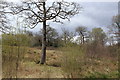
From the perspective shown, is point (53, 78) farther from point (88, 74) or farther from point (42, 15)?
point (42, 15)

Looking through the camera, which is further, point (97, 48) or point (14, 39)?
point (97, 48)

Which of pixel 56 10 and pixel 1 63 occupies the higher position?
pixel 56 10

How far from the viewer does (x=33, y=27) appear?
13.1 metres

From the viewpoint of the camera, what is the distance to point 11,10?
12.6m

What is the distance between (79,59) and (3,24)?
9.87 m

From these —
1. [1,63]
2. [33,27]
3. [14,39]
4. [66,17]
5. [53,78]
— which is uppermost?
[66,17]

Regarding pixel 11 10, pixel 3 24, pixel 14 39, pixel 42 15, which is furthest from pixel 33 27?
pixel 14 39

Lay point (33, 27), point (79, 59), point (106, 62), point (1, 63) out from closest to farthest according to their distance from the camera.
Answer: point (1, 63) < point (79, 59) < point (106, 62) < point (33, 27)

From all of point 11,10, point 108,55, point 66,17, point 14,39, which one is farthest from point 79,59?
point 11,10

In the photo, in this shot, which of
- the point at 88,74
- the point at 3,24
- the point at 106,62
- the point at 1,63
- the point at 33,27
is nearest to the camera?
the point at 1,63

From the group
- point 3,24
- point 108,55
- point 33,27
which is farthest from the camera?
point 3,24

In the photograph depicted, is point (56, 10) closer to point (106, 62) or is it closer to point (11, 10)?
point (11, 10)

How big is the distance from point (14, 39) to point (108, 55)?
8113 mm

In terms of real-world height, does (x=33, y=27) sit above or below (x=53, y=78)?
above
